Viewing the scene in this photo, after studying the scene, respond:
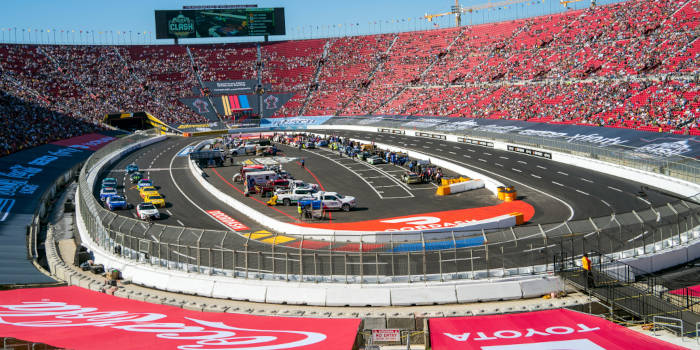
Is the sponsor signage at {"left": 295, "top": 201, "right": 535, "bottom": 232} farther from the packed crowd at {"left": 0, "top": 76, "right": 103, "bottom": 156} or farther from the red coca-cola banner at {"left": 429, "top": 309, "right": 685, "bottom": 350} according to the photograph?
the packed crowd at {"left": 0, "top": 76, "right": 103, "bottom": 156}

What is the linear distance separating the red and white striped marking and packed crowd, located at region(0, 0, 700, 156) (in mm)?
36422

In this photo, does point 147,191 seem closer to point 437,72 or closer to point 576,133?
point 576,133

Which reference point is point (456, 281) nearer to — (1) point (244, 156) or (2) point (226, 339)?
(2) point (226, 339)

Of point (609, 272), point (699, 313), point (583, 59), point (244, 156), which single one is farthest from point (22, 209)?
point (583, 59)

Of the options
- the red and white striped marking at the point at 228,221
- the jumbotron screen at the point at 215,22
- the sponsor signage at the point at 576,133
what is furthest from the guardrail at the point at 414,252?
the jumbotron screen at the point at 215,22

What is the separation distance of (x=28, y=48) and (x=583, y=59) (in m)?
93.6

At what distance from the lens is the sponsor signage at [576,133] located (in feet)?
164

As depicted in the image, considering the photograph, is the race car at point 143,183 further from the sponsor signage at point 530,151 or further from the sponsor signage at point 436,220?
the sponsor signage at point 530,151

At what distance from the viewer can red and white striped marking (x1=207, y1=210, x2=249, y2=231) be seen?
3878cm

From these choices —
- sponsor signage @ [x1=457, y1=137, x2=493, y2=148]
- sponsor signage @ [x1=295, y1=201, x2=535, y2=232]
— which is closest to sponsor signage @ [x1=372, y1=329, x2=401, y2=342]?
sponsor signage @ [x1=295, y1=201, x2=535, y2=232]

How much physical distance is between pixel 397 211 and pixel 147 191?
70.6 ft

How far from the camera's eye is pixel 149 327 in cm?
1800

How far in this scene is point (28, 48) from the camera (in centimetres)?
11138

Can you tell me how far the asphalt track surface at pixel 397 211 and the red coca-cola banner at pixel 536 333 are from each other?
11.0ft
